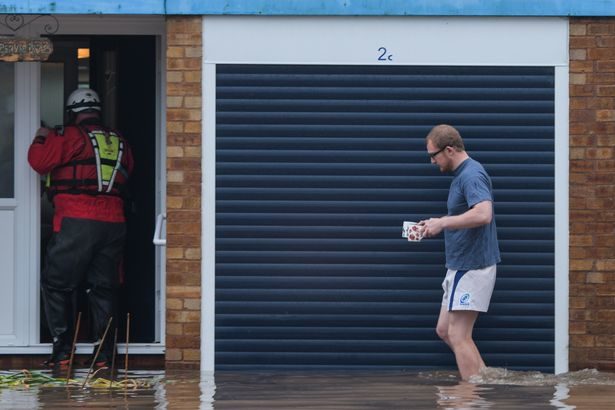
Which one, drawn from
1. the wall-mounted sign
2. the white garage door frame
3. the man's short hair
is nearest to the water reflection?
the white garage door frame

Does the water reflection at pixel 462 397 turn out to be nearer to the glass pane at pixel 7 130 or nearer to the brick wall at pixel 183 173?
the brick wall at pixel 183 173

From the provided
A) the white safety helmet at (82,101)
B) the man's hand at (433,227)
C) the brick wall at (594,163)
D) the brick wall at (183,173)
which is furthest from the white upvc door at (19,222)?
the brick wall at (594,163)

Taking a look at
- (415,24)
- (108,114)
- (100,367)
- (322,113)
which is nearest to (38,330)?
(100,367)

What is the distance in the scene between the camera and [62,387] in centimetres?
1021

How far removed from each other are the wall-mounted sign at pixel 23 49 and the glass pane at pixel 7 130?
0.82 metres

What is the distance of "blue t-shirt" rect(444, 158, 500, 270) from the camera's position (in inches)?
402

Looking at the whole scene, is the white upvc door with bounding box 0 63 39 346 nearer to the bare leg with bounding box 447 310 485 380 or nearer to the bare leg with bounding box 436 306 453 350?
the bare leg with bounding box 436 306 453 350

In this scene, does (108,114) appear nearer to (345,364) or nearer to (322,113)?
(322,113)

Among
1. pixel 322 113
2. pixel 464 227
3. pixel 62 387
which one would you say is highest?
pixel 322 113

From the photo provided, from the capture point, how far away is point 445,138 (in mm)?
10297

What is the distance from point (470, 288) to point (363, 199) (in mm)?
1206

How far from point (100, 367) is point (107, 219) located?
1.08m

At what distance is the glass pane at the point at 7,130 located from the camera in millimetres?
11984

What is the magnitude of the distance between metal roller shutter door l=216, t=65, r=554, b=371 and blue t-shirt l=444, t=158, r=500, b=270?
29.3 inches
